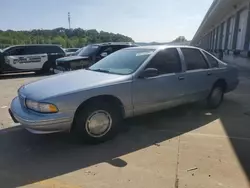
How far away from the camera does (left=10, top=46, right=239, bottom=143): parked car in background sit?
3766 mm

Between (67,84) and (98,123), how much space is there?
79cm

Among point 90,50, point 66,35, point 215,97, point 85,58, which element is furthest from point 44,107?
point 66,35

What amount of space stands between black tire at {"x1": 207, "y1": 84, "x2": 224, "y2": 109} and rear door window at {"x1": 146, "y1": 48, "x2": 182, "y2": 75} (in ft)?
4.72

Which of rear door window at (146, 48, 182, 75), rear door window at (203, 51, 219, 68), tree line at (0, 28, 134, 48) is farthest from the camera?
tree line at (0, 28, 134, 48)

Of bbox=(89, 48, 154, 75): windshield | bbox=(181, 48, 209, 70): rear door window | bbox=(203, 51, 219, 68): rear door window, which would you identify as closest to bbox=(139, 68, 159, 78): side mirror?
bbox=(89, 48, 154, 75): windshield

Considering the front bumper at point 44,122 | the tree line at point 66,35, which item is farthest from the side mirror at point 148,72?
the tree line at point 66,35

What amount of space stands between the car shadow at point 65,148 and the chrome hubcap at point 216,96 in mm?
853

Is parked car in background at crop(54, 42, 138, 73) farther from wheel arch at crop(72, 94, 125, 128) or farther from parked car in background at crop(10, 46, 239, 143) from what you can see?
wheel arch at crop(72, 94, 125, 128)

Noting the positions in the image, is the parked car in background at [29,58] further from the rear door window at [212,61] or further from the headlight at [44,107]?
the headlight at [44,107]

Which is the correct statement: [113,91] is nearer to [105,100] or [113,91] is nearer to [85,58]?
[105,100]

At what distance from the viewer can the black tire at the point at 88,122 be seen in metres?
3.96

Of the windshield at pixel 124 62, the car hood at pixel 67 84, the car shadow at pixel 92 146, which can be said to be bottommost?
the car shadow at pixel 92 146

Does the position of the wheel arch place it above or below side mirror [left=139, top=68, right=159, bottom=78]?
below

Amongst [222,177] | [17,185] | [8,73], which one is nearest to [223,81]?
[222,177]
